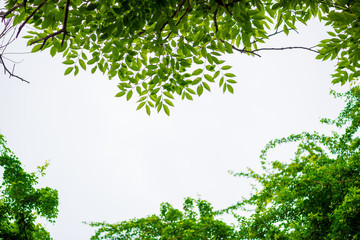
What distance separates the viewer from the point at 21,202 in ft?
30.4

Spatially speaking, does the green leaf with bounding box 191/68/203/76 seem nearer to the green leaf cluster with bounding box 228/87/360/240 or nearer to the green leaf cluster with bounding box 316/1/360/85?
the green leaf cluster with bounding box 316/1/360/85

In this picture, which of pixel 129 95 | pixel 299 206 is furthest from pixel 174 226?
pixel 129 95

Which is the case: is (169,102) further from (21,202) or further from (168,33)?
(21,202)

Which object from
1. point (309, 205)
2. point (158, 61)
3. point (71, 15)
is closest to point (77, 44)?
point (71, 15)

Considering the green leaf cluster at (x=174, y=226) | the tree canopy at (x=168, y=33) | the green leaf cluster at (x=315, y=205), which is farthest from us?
the green leaf cluster at (x=174, y=226)

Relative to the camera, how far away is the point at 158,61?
10.5ft

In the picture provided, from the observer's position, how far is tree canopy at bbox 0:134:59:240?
8.98 meters

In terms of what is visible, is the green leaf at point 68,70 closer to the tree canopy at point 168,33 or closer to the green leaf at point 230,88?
the tree canopy at point 168,33

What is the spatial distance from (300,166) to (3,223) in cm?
1001

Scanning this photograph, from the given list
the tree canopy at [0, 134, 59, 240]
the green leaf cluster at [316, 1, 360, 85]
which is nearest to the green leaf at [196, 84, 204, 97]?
the green leaf cluster at [316, 1, 360, 85]

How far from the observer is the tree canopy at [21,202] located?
898 centimetres

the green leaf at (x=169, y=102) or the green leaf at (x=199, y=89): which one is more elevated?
the green leaf at (x=199, y=89)

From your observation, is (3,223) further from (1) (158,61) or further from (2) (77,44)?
(1) (158,61)

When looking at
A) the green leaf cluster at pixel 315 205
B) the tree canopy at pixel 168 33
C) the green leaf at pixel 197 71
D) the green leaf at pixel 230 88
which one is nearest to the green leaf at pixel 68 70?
the tree canopy at pixel 168 33
